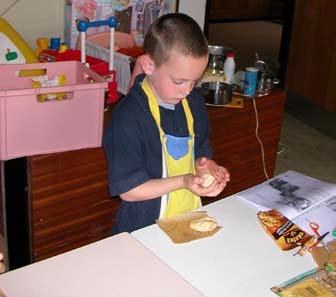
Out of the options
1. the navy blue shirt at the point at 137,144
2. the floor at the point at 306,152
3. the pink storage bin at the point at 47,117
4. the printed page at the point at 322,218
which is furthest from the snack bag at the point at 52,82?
the floor at the point at 306,152

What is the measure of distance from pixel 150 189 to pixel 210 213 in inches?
6.4

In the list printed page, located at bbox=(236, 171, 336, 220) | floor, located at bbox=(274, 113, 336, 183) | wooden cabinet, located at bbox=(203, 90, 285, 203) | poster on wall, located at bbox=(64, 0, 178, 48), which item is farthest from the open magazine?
floor, located at bbox=(274, 113, 336, 183)

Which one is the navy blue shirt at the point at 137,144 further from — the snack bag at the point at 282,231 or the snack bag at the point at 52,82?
the snack bag at the point at 52,82

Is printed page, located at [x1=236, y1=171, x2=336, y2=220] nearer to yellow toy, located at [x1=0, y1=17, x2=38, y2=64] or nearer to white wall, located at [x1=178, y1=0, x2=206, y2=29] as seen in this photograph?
yellow toy, located at [x1=0, y1=17, x2=38, y2=64]

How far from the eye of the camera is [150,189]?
1385mm

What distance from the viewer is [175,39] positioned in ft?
4.32

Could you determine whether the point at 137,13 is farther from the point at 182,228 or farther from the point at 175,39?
the point at 182,228

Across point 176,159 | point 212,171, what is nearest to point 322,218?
point 212,171

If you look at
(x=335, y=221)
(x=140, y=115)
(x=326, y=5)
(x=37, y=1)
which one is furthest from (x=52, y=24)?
(x=326, y=5)

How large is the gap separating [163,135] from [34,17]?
123cm

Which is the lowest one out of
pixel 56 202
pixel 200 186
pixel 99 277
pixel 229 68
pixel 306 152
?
pixel 306 152

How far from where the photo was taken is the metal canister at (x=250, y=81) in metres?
2.46

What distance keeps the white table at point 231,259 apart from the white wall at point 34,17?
55.9 inches

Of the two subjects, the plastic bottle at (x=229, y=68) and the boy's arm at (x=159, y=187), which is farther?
the plastic bottle at (x=229, y=68)
